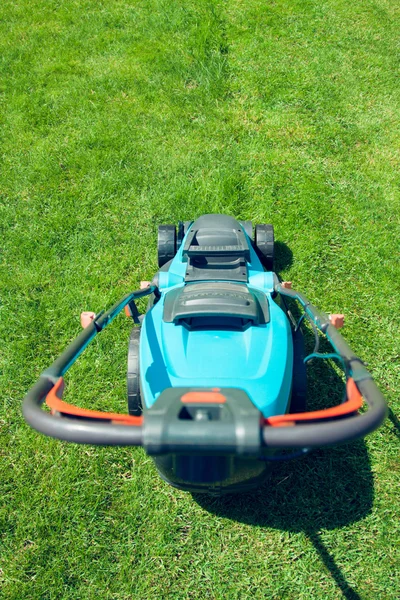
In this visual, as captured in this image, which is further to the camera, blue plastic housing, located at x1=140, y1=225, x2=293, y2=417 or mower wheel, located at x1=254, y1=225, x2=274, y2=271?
mower wheel, located at x1=254, y1=225, x2=274, y2=271

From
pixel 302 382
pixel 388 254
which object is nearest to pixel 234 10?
pixel 388 254

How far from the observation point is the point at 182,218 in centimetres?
348

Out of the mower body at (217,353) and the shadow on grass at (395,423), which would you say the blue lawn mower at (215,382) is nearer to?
the mower body at (217,353)

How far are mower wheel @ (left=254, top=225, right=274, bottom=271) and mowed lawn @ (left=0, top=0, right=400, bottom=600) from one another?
0.29 m

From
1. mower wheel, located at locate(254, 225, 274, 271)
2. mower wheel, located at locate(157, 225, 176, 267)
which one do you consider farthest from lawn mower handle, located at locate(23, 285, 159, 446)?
mower wheel, located at locate(254, 225, 274, 271)

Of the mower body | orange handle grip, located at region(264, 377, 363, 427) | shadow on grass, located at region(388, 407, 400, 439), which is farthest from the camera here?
shadow on grass, located at region(388, 407, 400, 439)

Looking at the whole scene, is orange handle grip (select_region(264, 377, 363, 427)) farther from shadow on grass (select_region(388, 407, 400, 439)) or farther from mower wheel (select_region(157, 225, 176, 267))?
mower wheel (select_region(157, 225, 176, 267))

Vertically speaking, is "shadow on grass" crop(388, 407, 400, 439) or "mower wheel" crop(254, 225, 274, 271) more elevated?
"mower wheel" crop(254, 225, 274, 271)

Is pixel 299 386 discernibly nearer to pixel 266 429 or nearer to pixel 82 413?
pixel 266 429

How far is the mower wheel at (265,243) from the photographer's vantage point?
9.73 feet

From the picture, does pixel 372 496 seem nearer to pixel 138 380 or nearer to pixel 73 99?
pixel 138 380

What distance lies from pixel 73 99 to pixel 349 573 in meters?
4.22

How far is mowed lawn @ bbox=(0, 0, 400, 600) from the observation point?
2174 millimetres

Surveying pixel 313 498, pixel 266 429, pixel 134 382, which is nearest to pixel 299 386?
pixel 313 498
